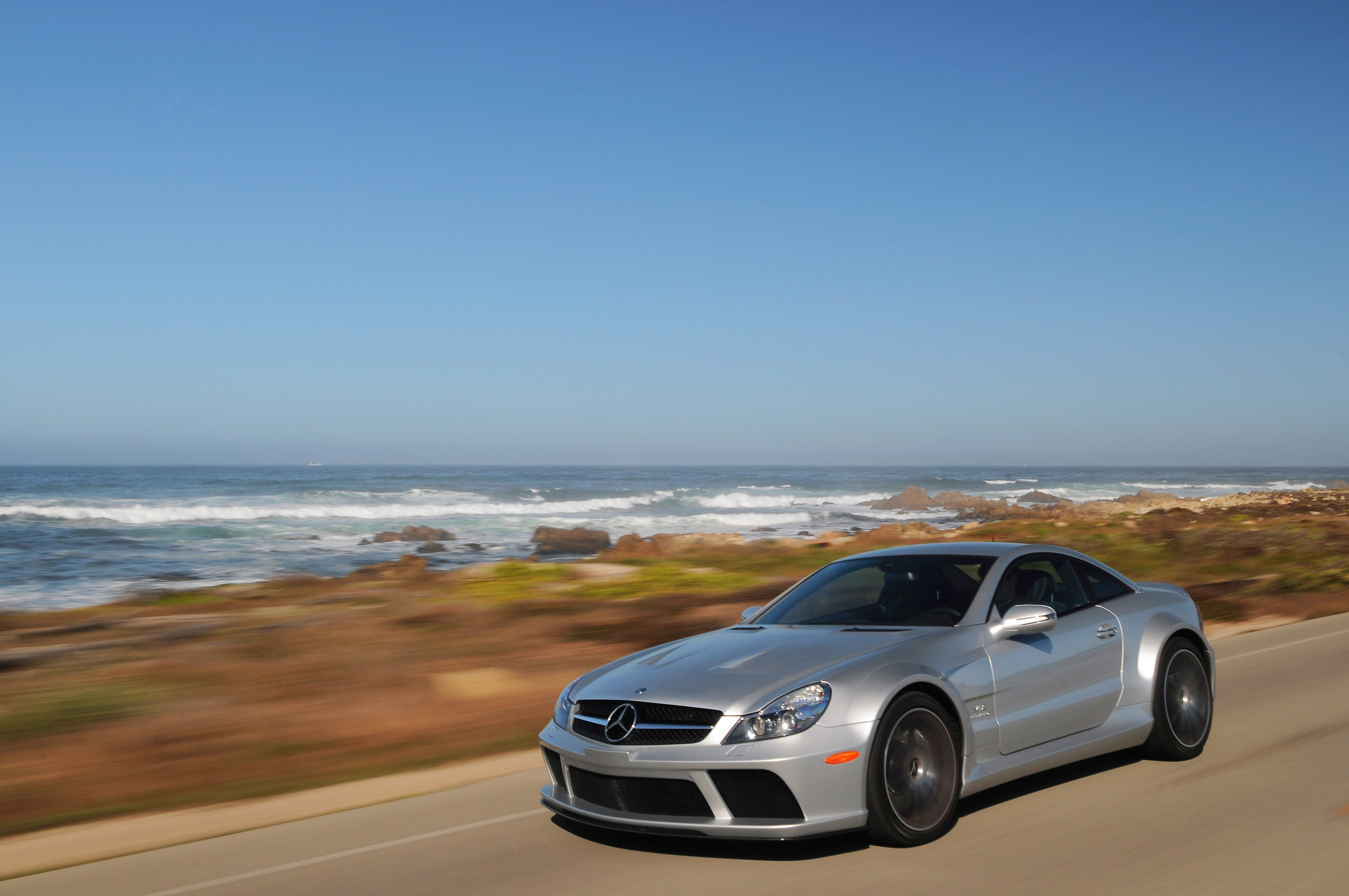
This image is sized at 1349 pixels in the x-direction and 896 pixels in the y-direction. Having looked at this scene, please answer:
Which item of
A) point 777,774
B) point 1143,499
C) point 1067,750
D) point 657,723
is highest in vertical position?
point 657,723

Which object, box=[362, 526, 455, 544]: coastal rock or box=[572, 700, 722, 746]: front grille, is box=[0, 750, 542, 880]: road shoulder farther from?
box=[362, 526, 455, 544]: coastal rock

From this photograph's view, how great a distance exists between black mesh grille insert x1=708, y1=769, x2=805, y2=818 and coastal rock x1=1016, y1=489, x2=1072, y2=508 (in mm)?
68914

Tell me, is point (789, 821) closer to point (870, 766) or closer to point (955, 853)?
point (870, 766)

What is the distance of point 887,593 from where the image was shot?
5859 millimetres

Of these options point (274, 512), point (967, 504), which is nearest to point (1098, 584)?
point (274, 512)

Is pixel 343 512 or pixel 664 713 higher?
pixel 664 713

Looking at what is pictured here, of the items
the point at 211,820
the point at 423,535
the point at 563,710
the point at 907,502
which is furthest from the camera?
the point at 907,502

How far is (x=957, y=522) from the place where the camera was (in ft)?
141

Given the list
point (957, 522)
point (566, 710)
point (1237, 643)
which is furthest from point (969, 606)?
point (957, 522)

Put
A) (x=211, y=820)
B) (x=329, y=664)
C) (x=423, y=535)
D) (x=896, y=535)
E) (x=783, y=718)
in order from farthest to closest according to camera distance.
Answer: (x=423, y=535) → (x=896, y=535) → (x=329, y=664) → (x=211, y=820) → (x=783, y=718)

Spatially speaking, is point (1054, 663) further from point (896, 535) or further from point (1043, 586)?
point (896, 535)

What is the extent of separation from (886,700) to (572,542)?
29.1 m

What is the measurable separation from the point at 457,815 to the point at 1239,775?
171 inches

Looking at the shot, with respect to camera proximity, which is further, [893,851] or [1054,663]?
[1054,663]
